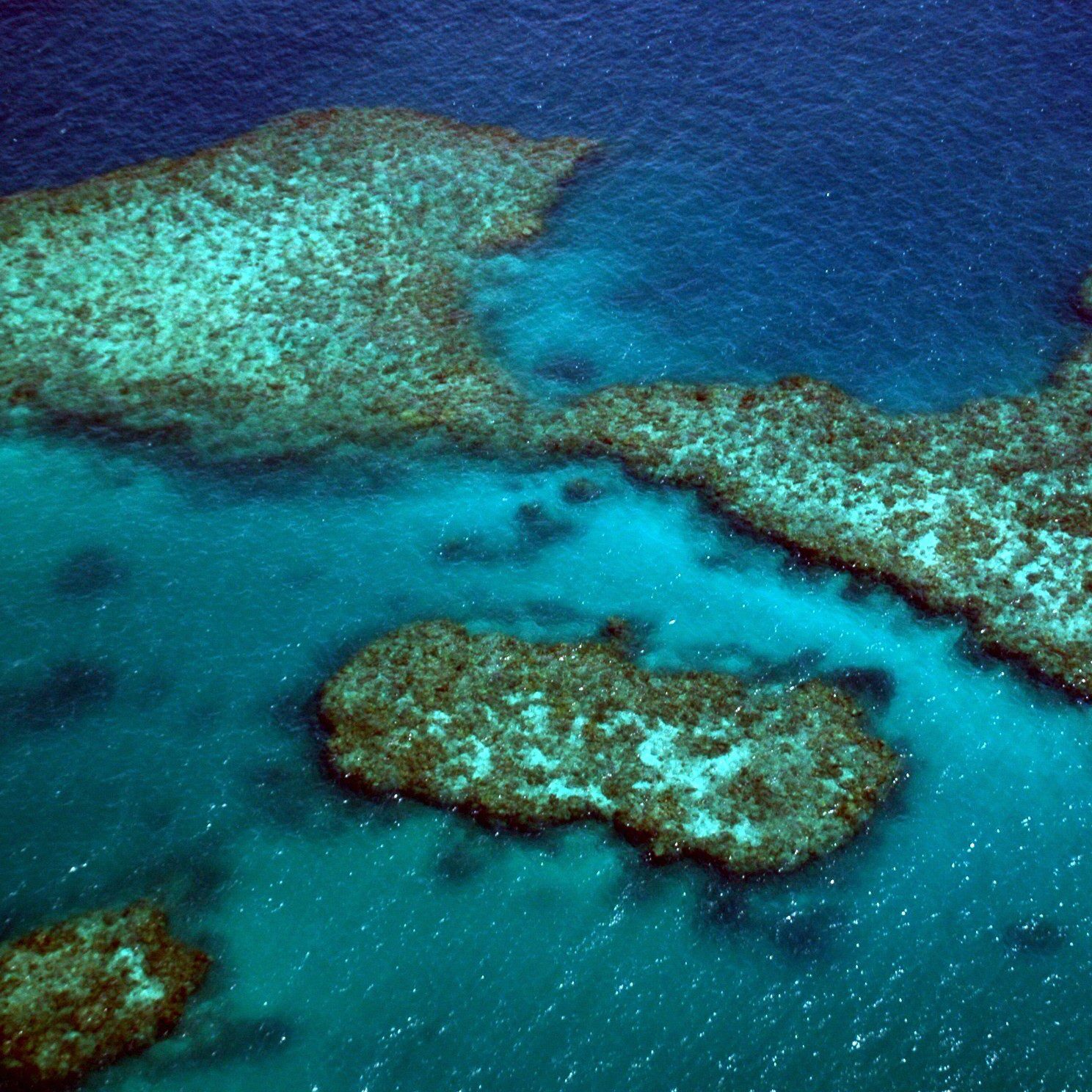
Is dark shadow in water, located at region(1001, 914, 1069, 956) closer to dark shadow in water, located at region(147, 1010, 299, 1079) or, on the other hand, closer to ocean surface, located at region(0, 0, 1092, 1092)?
ocean surface, located at region(0, 0, 1092, 1092)

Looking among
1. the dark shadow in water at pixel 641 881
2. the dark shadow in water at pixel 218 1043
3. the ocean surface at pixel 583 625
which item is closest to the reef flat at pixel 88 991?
the dark shadow in water at pixel 218 1043

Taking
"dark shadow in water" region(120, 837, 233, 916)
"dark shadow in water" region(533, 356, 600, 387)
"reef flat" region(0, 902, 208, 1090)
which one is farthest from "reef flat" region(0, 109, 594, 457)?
"reef flat" region(0, 902, 208, 1090)

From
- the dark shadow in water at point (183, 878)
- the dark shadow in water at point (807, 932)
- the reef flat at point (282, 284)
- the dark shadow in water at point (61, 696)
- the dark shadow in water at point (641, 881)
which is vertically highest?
the reef flat at point (282, 284)

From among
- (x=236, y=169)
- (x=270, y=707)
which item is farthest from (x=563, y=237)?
(x=270, y=707)

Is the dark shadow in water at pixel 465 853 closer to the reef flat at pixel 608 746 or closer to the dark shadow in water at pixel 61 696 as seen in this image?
the reef flat at pixel 608 746

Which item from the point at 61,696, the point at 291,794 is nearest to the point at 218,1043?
the point at 291,794

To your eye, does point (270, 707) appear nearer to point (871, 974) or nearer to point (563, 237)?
point (871, 974)

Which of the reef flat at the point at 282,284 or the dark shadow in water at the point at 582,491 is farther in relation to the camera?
the reef flat at the point at 282,284
